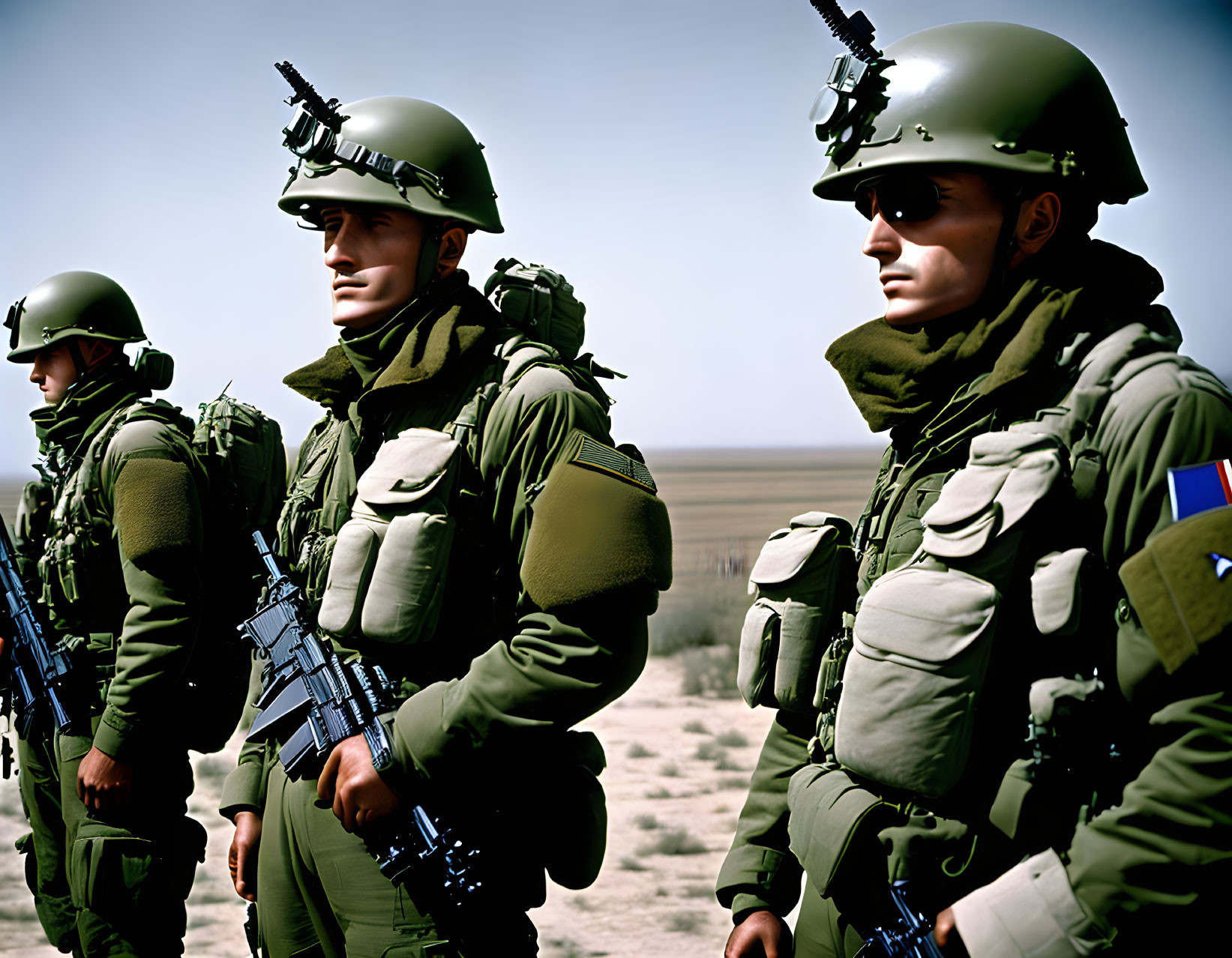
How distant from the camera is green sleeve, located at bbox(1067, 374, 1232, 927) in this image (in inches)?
64.9

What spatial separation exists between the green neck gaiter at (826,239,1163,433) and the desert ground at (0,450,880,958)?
4797mm

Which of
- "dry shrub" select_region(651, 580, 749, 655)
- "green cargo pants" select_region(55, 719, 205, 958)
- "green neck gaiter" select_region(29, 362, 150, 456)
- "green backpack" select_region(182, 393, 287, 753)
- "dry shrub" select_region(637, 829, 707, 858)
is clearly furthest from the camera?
"dry shrub" select_region(651, 580, 749, 655)

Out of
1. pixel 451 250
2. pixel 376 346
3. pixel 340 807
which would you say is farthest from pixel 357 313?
pixel 340 807

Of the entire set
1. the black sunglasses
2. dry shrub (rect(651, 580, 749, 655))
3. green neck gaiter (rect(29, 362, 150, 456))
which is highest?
the black sunglasses

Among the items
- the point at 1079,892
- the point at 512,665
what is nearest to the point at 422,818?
the point at 512,665

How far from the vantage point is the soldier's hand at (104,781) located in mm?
4219

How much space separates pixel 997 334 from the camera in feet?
6.87

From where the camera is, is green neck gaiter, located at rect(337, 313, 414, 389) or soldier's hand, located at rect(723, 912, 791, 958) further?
green neck gaiter, located at rect(337, 313, 414, 389)

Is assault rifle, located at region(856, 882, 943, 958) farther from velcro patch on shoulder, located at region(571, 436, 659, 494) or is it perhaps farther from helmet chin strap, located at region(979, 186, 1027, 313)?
helmet chin strap, located at region(979, 186, 1027, 313)

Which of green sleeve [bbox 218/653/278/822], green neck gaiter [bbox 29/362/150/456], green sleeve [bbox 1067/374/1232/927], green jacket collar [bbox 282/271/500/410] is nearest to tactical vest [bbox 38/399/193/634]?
green neck gaiter [bbox 29/362/150/456]

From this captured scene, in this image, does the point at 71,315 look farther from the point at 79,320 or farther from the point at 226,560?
the point at 226,560

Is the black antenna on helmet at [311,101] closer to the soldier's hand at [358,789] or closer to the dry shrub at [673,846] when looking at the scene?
the soldier's hand at [358,789]

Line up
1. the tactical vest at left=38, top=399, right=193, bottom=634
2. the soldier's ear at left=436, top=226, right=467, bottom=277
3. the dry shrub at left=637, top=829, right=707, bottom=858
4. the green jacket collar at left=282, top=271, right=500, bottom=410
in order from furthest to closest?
the dry shrub at left=637, top=829, right=707, bottom=858
the tactical vest at left=38, top=399, right=193, bottom=634
the soldier's ear at left=436, top=226, right=467, bottom=277
the green jacket collar at left=282, top=271, right=500, bottom=410

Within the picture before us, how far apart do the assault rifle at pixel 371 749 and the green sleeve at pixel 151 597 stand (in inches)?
52.9
